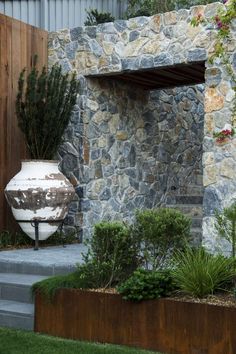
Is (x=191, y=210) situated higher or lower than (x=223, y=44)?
lower

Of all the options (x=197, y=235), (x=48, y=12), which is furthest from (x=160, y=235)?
(x=48, y=12)

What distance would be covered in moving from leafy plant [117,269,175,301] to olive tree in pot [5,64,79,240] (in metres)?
3.00

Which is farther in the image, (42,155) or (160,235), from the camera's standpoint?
(42,155)

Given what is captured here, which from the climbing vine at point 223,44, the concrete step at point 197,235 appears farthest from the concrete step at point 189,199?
the climbing vine at point 223,44

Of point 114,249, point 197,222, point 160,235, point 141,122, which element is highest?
point 141,122

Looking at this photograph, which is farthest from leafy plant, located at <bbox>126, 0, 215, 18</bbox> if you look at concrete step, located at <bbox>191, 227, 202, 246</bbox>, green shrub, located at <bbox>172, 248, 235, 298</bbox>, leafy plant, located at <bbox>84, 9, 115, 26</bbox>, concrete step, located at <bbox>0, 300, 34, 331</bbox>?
green shrub, located at <bbox>172, 248, 235, 298</bbox>

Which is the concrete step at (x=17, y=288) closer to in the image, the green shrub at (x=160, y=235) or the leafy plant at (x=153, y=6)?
the green shrub at (x=160, y=235)

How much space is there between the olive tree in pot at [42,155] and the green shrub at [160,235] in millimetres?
2668

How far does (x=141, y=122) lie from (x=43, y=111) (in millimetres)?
2611

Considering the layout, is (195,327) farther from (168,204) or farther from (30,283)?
(168,204)

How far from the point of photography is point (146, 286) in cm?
484

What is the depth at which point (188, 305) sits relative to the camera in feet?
15.1

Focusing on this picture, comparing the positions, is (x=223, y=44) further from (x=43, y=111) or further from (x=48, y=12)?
(x=48, y=12)

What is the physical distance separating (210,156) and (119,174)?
2208mm
